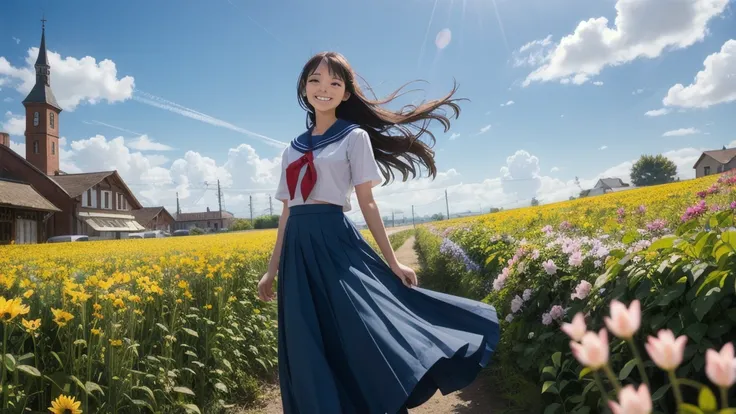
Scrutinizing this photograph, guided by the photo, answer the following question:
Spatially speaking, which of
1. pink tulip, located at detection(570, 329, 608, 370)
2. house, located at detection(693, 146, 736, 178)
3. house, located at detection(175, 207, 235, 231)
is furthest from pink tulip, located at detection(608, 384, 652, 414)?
house, located at detection(175, 207, 235, 231)

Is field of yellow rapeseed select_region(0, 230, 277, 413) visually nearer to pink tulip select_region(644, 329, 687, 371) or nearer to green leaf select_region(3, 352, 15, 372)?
green leaf select_region(3, 352, 15, 372)

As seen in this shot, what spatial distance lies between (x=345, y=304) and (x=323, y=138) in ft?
3.35

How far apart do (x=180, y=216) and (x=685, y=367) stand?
7983 centimetres

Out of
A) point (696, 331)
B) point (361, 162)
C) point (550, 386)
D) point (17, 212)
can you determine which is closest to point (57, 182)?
point (17, 212)

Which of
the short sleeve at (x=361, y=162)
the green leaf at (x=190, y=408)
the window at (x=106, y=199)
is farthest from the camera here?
the window at (x=106, y=199)

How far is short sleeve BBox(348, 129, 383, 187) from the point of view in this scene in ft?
8.27

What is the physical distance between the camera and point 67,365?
2.38m

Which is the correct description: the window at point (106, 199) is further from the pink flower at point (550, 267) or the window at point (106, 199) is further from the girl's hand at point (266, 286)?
the pink flower at point (550, 267)

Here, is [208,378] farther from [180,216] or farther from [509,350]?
[180,216]

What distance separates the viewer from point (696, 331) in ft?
5.46

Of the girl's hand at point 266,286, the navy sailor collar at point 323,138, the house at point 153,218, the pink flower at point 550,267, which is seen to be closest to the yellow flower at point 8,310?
the girl's hand at point 266,286

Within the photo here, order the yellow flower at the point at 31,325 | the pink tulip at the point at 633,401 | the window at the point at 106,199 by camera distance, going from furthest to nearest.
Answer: the window at the point at 106,199 → the yellow flower at the point at 31,325 → the pink tulip at the point at 633,401

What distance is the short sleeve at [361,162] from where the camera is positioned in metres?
2.52

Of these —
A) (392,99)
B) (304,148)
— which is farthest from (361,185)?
(392,99)
